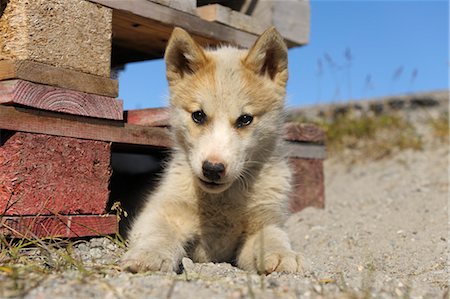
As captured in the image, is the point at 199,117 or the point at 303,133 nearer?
the point at 199,117

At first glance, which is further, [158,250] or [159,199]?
[159,199]

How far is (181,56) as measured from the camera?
3.49 meters

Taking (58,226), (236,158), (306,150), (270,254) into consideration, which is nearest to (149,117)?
(58,226)

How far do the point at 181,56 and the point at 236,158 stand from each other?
2.73 ft

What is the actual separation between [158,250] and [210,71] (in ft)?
3.57

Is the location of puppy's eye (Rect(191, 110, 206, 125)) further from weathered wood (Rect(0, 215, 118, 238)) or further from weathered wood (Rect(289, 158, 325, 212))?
weathered wood (Rect(289, 158, 325, 212))

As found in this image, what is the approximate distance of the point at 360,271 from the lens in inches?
124

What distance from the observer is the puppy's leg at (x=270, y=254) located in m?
2.97

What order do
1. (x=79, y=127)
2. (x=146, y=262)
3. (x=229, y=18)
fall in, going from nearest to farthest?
1. (x=146, y=262)
2. (x=79, y=127)
3. (x=229, y=18)

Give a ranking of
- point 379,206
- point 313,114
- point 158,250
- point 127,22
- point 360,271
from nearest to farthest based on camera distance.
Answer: point 158,250
point 360,271
point 127,22
point 379,206
point 313,114

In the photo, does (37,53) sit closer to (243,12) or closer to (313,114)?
(243,12)

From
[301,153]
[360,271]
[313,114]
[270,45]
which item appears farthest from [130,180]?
Result: [313,114]

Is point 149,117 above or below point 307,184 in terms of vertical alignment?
above

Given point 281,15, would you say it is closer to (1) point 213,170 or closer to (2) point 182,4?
(2) point 182,4
